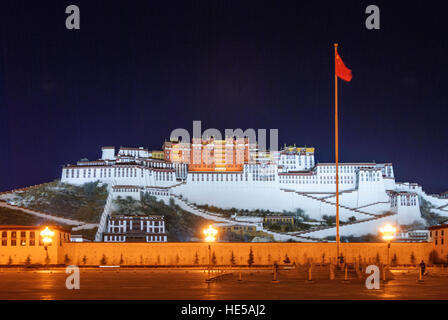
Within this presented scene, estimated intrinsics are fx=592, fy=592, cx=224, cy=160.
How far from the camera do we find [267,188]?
93375mm

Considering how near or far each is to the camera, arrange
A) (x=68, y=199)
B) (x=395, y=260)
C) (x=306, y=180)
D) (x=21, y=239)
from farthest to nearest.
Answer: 1. (x=306, y=180)
2. (x=68, y=199)
3. (x=395, y=260)
4. (x=21, y=239)

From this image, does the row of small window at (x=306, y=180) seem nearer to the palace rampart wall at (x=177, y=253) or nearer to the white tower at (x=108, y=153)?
the white tower at (x=108, y=153)

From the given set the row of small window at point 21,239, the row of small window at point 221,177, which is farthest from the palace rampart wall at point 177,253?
the row of small window at point 221,177

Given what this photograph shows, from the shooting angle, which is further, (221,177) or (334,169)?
(334,169)

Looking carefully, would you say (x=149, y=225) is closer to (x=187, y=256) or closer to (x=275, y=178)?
(x=275, y=178)

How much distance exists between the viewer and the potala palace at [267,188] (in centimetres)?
8588

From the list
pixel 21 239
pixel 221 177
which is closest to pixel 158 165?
pixel 221 177

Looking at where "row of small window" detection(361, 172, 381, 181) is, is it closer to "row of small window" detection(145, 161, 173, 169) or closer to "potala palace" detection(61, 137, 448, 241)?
"potala palace" detection(61, 137, 448, 241)

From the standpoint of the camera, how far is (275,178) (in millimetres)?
94812

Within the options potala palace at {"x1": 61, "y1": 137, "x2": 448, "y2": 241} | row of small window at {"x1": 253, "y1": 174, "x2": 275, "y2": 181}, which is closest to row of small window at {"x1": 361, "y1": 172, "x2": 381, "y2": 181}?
potala palace at {"x1": 61, "y1": 137, "x2": 448, "y2": 241}

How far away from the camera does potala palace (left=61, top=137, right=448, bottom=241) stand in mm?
85875

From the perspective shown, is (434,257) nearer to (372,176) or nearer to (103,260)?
(103,260)
